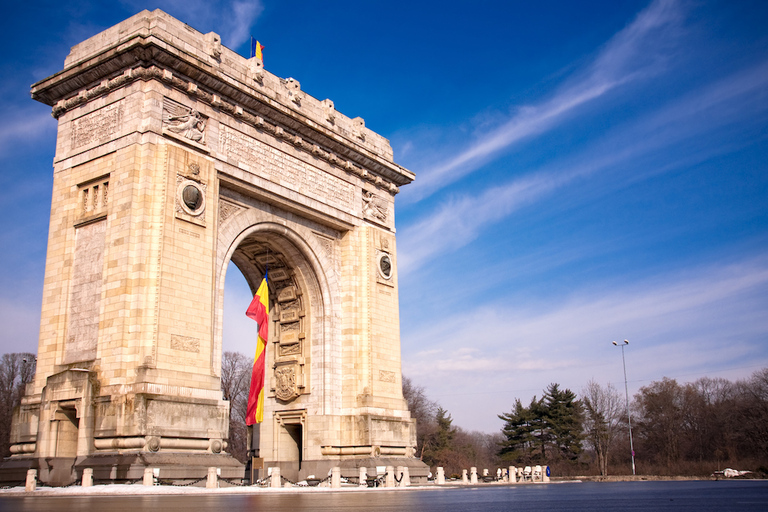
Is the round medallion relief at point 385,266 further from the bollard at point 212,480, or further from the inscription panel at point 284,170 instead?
the bollard at point 212,480

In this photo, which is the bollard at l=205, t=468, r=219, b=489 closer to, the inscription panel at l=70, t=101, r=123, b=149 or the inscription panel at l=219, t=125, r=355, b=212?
the inscription panel at l=219, t=125, r=355, b=212

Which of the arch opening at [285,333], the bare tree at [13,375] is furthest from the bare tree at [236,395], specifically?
the arch opening at [285,333]

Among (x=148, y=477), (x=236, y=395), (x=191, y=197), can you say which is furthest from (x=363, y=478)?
(x=236, y=395)

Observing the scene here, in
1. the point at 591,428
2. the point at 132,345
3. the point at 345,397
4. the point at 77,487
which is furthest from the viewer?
the point at 591,428

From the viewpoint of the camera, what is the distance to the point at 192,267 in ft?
62.9

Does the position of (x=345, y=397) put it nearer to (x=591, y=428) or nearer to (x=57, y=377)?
(x=57, y=377)

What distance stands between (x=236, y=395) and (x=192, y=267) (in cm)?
3728

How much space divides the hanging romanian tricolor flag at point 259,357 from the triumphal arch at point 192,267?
72.5 inches

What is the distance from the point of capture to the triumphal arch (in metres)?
17.5

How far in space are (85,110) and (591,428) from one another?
163 ft

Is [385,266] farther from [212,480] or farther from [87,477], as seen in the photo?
[87,477]

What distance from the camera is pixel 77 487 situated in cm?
1543

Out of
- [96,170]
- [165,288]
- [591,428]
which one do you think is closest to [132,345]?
[165,288]

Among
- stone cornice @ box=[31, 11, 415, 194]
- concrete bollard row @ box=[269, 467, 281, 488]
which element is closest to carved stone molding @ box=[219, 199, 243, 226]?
stone cornice @ box=[31, 11, 415, 194]
